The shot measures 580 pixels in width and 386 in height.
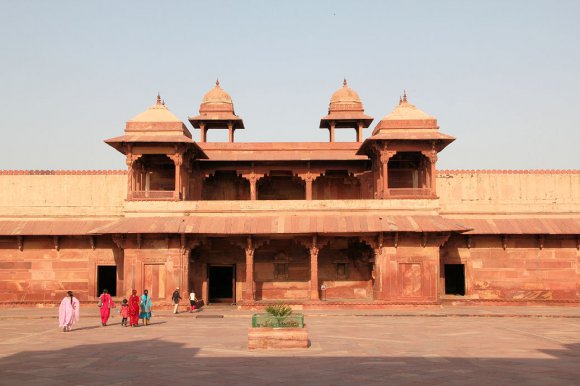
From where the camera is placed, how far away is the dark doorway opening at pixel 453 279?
3259 centimetres

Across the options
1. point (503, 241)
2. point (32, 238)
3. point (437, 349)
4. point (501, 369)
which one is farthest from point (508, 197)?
point (32, 238)

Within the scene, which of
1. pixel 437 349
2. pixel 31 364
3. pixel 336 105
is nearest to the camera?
pixel 31 364

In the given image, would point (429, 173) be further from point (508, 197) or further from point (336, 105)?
point (336, 105)

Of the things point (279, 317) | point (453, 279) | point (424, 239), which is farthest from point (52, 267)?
point (453, 279)

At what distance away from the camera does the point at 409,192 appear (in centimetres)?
3003

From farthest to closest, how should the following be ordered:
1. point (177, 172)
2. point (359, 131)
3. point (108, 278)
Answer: point (359, 131)
point (108, 278)
point (177, 172)

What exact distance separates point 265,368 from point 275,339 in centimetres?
237

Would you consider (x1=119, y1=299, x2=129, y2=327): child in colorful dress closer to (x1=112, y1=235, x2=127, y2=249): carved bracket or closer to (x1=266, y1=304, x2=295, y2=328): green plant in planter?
(x1=112, y1=235, x2=127, y2=249): carved bracket

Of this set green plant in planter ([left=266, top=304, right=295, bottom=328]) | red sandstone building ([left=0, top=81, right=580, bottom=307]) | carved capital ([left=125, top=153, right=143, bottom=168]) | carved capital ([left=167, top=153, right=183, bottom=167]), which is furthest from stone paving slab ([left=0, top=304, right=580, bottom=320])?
green plant in planter ([left=266, top=304, right=295, bottom=328])

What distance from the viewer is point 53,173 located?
103 ft

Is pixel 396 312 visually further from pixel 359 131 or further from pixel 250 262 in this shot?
pixel 359 131

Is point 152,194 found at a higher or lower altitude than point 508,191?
lower

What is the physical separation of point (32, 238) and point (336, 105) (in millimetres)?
18080

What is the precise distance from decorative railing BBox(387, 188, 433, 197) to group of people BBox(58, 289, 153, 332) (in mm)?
12307
